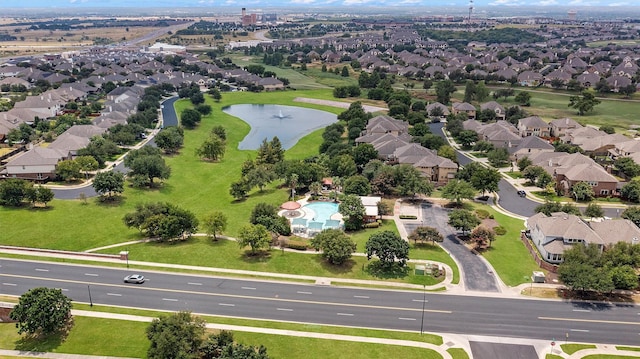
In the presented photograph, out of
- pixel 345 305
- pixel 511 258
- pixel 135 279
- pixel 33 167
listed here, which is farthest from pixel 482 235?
pixel 33 167

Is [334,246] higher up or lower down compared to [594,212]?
higher up

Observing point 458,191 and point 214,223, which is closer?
point 214,223

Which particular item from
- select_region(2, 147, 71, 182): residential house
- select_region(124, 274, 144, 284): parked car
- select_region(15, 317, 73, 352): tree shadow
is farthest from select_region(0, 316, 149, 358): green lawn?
select_region(2, 147, 71, 182): residential house

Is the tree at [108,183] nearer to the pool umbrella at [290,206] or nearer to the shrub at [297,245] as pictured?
the pool umbrella at [290,206]

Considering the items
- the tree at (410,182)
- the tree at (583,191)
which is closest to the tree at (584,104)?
the tree at (583,191)

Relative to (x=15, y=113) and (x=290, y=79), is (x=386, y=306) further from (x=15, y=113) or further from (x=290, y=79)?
(x=290, y=79)

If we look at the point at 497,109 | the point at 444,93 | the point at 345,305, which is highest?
the point at 444,93

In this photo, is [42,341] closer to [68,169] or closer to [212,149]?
[68,169]
